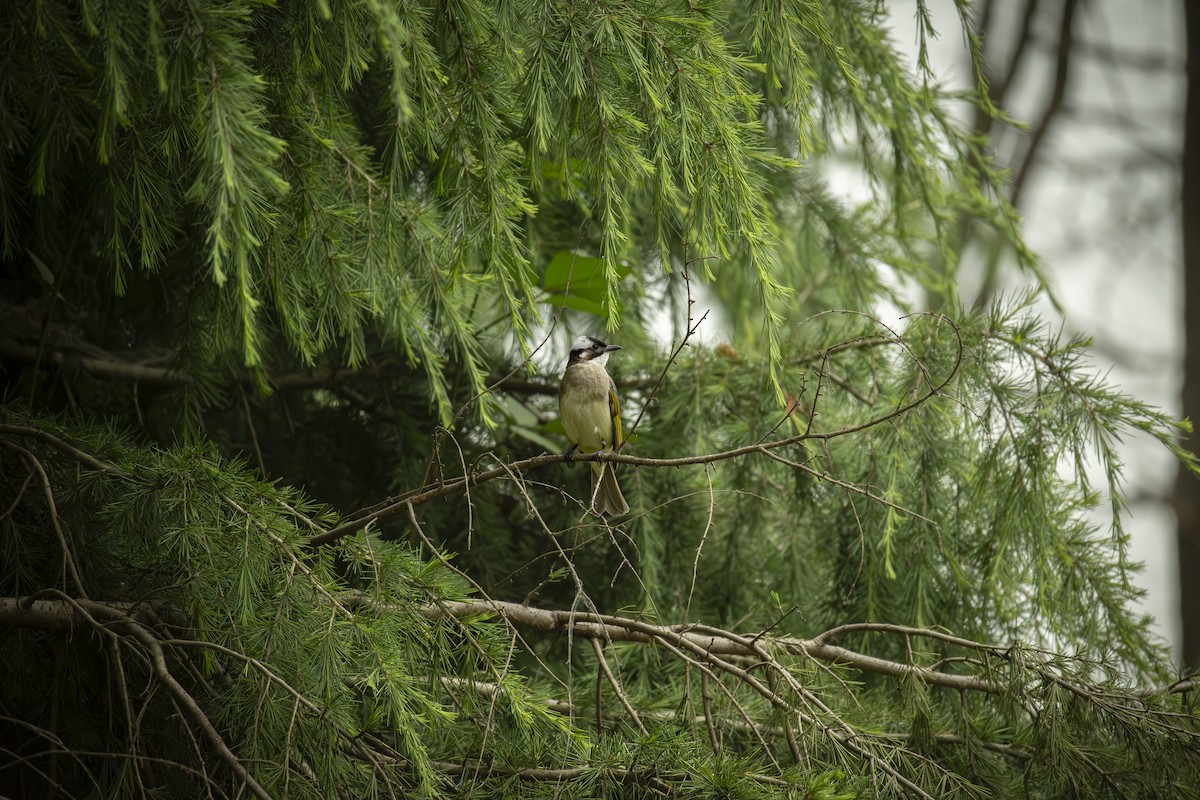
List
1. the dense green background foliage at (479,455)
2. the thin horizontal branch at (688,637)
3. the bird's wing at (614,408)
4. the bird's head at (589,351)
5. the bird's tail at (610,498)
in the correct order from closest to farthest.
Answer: the dense green background foliage at (479,455) < the thin horizontal branch at (688,637) < the bird's tail at (610,498) < the bird's wing at (614,408) < the bird's head at (589,351)

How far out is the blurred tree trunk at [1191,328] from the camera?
24.4ft

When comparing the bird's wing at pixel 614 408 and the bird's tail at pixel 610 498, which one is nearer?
the bird's tail at pixel 610 498

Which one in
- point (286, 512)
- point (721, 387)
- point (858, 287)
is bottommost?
point (286, 512)

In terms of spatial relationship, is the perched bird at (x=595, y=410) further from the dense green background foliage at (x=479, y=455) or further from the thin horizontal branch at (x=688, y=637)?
the thin horizontal branch at (x=688, y=637)

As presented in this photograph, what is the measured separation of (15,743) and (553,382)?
234 cm

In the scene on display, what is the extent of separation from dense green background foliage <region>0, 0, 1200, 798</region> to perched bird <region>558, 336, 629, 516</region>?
0.62 feet

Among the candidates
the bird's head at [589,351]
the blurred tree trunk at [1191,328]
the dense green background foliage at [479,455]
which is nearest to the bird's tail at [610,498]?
the dense green background foliage at [479,455]

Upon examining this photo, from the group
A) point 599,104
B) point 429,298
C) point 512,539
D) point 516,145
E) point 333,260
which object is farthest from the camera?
point 512,539

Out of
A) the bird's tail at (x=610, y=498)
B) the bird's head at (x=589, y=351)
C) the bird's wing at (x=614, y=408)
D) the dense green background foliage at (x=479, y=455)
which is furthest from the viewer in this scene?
the bird's head at (x=589, y=351)

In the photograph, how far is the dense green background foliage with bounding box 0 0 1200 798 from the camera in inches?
78.2

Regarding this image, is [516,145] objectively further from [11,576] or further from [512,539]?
[512,539]

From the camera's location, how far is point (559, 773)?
7.18ft

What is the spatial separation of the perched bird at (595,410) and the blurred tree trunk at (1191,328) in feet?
17.9

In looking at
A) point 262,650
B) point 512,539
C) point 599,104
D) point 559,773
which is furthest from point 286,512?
point 512,539
